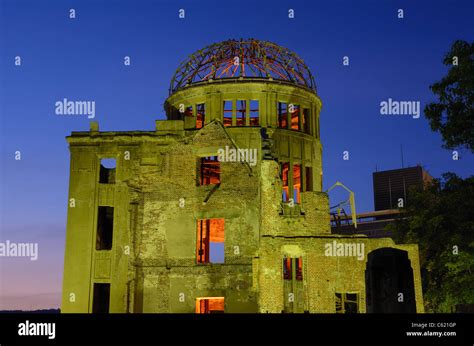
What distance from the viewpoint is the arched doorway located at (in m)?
26.8

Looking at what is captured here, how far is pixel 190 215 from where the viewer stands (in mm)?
26000

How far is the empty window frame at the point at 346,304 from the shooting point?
24.1 m

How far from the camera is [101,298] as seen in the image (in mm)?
31172

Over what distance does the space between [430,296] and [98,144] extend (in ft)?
59.4

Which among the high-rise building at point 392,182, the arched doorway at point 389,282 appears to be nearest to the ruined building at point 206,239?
the arched doorway at point 389,282

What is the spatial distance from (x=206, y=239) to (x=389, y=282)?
9137 millimetres

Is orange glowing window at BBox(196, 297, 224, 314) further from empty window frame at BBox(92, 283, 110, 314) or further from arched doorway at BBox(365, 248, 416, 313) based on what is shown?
arched doorway at BBox(365, 248, 416, 313)

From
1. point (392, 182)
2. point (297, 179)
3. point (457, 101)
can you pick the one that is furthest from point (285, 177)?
point (392, 182)

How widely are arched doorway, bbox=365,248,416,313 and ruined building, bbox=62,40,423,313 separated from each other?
50 millimetres

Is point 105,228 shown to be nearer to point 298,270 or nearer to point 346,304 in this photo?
point 298,270

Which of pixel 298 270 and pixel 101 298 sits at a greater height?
pixel 298 270

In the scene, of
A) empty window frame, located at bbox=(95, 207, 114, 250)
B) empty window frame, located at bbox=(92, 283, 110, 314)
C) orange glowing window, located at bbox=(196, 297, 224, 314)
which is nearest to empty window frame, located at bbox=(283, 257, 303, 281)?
orange glowing window, located at bbox=(196, 297, 224, 314)

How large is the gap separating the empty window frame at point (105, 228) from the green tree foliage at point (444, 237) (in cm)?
1506

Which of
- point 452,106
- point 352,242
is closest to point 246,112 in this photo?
point 352,242
